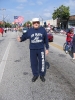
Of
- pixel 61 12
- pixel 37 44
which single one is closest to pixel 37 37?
pixel 37 44

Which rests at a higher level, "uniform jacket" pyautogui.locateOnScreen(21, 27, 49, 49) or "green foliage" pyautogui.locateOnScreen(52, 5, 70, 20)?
"green foliage" pyautogui.locateOnScreen(52, 5, 70, 20)

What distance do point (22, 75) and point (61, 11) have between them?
2587 inches

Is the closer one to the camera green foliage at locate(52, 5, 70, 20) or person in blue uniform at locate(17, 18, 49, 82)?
person in blue uniform at locate(17, 18, 49, 82)

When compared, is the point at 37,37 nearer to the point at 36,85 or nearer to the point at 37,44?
the point at 37,44

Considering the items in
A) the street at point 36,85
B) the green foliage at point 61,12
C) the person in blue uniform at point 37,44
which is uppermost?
the green foliage at point 61,12

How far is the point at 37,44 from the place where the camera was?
A: 626 centimetres

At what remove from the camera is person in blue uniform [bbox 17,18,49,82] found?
618 centimetres

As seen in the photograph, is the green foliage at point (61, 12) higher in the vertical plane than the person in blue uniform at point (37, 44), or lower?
higher

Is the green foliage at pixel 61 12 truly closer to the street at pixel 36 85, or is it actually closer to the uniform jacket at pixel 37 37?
the street at pixel 36 85

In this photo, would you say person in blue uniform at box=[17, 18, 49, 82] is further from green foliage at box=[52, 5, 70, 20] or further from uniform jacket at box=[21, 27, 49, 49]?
green foliage at box=[52, 5, 70, 20]

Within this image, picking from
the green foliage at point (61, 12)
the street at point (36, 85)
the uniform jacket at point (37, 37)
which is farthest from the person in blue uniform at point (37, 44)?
the green foliage at point (61, 12)

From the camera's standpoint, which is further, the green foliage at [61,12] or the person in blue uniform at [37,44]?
the green foliage at [61,12]

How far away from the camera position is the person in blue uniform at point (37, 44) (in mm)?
6180

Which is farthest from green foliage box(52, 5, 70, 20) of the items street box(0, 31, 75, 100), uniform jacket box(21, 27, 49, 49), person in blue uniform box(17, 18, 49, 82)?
uniform jacket box(21, 27, 49, 49)
